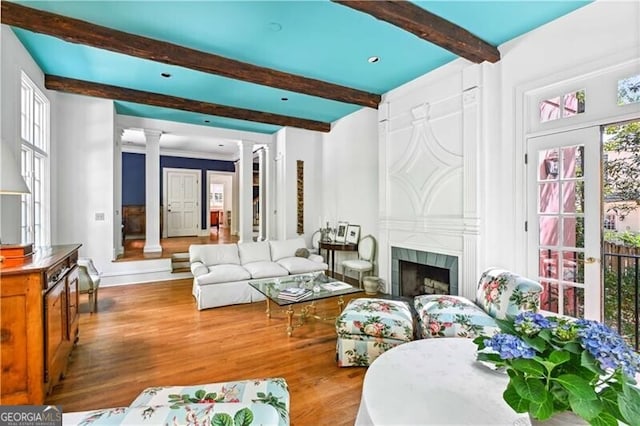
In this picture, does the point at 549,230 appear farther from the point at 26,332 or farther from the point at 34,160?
the point at 34,160

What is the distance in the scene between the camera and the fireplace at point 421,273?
12.0 ft

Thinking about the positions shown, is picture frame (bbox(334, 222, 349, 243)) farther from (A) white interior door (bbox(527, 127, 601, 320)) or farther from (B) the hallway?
(B) the hallway

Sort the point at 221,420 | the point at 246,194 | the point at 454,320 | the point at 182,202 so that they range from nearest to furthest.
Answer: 1. the point at 221,420
2. the point at 454,320
3. the point at 246,194
4. the point at 182,202

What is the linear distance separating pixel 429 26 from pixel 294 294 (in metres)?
2.81

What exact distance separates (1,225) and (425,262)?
178 inches

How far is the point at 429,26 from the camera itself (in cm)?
258

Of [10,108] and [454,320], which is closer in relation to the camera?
[454,320]

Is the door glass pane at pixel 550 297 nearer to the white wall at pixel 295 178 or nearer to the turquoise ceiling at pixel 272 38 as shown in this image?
the turquoise ceiling at pixel 272 38

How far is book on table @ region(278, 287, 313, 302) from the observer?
305 centimetres

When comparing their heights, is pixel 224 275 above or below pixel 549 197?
below

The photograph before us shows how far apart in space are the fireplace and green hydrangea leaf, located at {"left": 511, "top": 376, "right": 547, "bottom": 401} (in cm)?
268

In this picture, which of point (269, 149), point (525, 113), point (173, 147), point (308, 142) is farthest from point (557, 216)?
point (173, 147)

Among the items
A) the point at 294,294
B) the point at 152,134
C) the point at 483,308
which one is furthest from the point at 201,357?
the point at 152,134

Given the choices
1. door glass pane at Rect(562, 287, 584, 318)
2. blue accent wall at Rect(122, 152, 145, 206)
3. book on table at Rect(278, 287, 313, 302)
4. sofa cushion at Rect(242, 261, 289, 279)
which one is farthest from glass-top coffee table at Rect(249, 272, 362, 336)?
blue accent wall at Rect(122, 152, 145, 206)
